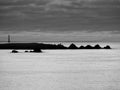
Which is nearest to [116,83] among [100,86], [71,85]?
[100,86]

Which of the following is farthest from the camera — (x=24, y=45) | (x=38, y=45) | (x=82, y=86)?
(x=24, y=45)

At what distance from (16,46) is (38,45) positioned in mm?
14157

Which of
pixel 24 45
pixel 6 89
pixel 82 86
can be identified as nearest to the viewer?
pixel 6 89

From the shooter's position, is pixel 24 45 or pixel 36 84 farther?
pixel 24 45

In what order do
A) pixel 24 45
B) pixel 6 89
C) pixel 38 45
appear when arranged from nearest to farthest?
1. pixel 6 89
2. pixel 38 45
3. pixel 24 45

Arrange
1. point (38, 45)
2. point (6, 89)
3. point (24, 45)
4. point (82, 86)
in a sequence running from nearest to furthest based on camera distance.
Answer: point (6, 89)
point (82, 86)
point (38, 45)
point (24, 45)

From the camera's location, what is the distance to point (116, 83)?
31.4 m

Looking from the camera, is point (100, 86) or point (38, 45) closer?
point (100, 86)

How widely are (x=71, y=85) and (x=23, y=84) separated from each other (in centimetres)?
498

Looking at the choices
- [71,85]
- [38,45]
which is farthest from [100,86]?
[38,45]

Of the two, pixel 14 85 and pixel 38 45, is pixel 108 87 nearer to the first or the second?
pixel 14 85

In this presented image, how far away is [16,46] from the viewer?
554 ft

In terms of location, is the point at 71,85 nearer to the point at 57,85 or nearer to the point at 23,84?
the point at 57,85

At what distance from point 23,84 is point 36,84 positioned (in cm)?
134
